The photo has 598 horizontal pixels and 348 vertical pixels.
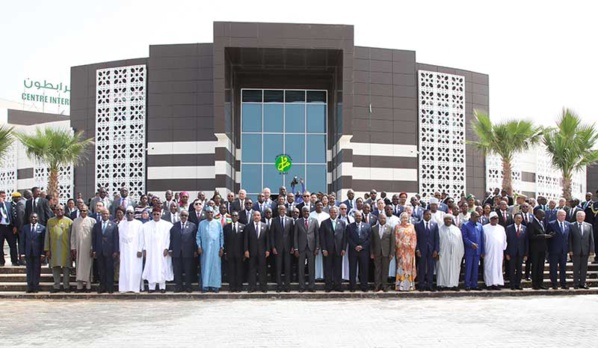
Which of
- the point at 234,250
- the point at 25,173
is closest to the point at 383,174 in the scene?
the point at 234,250

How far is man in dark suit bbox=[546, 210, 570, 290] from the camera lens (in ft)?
48.1

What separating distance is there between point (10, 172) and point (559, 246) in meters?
28.7

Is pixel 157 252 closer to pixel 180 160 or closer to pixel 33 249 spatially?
pixel 33 249

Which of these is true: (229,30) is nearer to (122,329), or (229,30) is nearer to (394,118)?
(394,118)

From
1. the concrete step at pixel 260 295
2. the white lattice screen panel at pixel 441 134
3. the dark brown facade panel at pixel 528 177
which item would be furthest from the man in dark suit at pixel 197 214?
the dark brown facade panel at pixel 528 177

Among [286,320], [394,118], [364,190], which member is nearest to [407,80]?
[394,118]

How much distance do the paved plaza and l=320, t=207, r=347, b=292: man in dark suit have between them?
3.26ft

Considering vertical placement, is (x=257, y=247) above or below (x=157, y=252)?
above

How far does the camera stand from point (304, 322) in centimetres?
1019

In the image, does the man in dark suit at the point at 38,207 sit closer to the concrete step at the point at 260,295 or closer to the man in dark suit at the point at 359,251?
the concrete step at the point at 260,295

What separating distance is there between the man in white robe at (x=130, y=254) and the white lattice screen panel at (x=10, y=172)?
72.0 ft

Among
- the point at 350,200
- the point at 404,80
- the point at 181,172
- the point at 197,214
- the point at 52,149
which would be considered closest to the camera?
the point at 197,214

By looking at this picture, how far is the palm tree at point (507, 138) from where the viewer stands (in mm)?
23734

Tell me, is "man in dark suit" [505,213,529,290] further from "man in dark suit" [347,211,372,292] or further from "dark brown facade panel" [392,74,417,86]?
"dark brown facade panel" [392,74,417,86]
